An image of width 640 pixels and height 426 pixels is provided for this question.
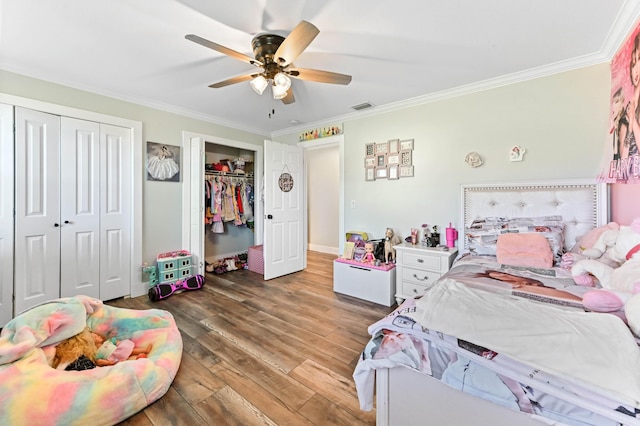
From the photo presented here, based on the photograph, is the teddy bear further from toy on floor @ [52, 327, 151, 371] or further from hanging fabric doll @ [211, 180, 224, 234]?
hanging fabric doll @ [211, 180, 224, 234]

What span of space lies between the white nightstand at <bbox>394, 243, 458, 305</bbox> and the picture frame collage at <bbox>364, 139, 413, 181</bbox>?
0.97 m

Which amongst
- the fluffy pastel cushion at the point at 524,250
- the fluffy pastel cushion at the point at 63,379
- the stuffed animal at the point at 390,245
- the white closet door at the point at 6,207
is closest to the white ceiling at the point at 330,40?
the white closet door at the point at 6,207

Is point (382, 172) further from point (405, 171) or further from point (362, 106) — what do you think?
point (362, 106)

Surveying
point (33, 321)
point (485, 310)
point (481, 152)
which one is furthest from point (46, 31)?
point (481, 152)

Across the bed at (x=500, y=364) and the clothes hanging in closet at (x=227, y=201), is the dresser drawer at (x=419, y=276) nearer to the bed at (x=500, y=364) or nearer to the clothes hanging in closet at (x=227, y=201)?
the bed at (x=500, y=364)

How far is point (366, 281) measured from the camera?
9.55 feet

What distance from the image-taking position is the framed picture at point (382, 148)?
3307 millimetres

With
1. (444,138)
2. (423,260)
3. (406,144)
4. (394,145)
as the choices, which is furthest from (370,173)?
(423,260)

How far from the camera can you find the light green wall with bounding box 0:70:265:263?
2617mm

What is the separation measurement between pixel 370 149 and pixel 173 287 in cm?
302

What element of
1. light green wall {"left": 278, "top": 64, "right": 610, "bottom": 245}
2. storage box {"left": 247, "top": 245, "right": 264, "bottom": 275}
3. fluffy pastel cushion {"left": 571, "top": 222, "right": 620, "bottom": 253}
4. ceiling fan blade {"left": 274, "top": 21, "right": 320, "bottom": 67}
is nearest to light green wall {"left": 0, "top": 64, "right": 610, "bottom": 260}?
light green wall {"left": 278, "top": 64, "right": 610, "bottom": 245}

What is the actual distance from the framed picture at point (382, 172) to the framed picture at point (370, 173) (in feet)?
0.18

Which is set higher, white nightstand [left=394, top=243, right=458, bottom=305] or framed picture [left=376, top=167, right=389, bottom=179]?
framed picture [left=376, top=167, right=389, bottom=179]

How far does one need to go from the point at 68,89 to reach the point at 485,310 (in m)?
3.94
